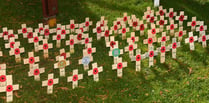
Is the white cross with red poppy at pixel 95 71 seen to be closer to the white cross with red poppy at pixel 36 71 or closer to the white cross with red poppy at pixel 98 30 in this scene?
the white cross with red poppy at pixel 36 71

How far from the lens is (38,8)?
8766mm

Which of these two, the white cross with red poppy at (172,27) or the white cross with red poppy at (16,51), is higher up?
the white cross with red poppy at (172,27)

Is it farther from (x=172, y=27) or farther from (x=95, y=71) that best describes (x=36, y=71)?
(x=172, y=27)

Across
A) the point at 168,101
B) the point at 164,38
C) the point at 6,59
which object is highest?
the point at 164,38

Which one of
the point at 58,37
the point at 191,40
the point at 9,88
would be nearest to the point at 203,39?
the point at 191,40

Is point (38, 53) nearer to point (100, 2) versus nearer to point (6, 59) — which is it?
point (6, 59)

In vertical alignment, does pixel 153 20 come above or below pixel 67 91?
above

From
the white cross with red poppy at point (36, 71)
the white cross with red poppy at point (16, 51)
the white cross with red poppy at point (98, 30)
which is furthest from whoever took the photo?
the white cross with red poppy at point (98, 30)

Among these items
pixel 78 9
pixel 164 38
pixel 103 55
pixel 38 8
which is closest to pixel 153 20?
pixel 164 38

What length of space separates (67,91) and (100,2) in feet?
16.0

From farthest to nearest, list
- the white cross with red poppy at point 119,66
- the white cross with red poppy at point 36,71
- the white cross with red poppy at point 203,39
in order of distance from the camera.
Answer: the white cross with red poppy at point 203,39
the white cross with red poppy at point 119,66
the white cross with red poppy at point 36,71

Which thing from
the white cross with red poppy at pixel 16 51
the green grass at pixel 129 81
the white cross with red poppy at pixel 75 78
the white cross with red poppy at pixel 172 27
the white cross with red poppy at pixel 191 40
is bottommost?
the green grass at pixel 129 81

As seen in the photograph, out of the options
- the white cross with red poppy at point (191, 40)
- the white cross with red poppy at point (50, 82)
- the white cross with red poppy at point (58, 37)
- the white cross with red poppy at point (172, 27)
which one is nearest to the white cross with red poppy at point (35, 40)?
the white cross with red poppy at point (58, 37)

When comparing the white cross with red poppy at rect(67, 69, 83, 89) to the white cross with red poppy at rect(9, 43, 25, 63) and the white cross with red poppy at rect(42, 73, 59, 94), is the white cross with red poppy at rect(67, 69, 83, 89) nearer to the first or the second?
the white cross with red poppy at rect(42, 73, 59, 94)
